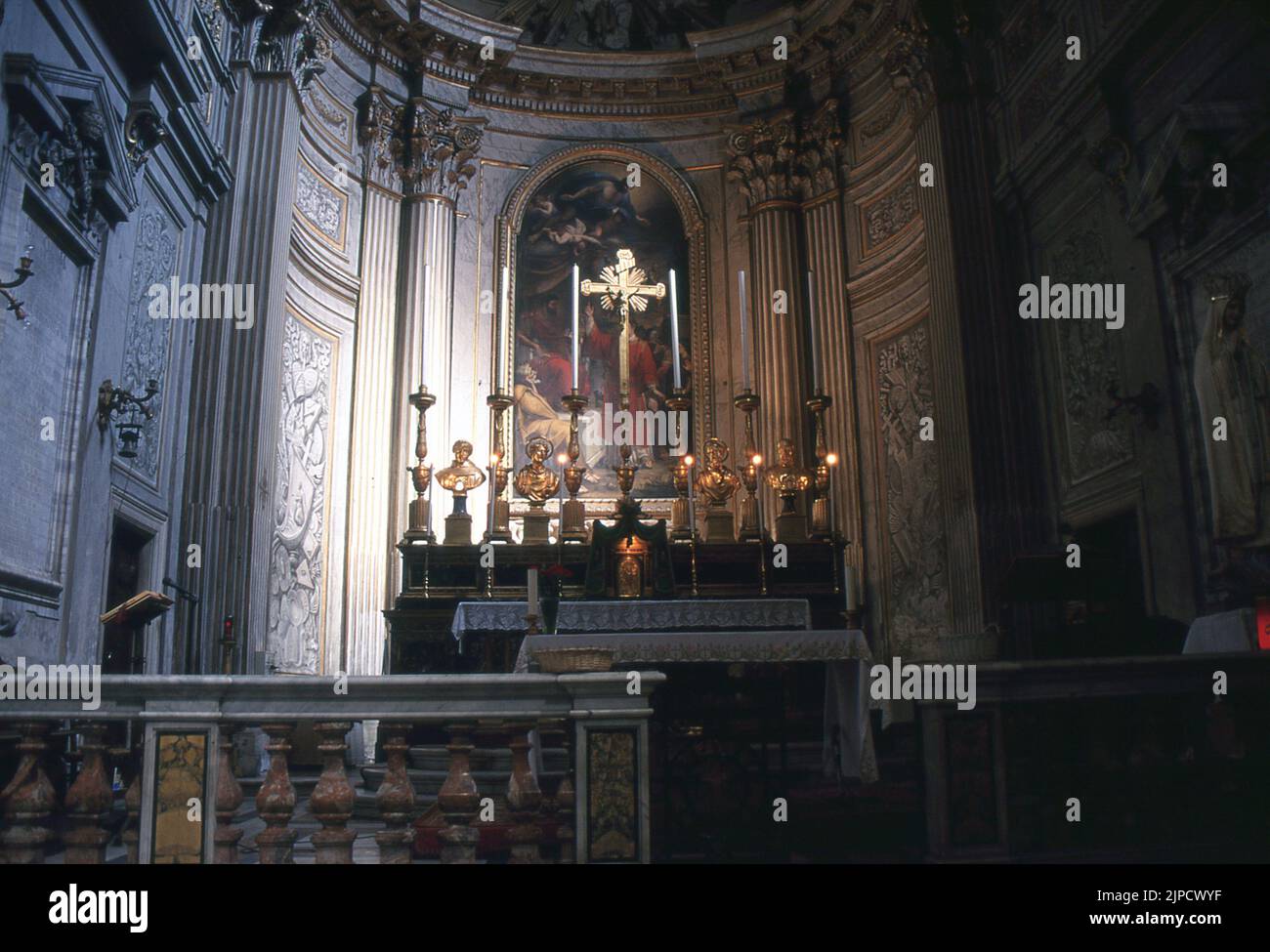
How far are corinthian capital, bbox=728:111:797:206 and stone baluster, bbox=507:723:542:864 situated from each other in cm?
957

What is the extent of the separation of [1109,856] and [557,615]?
370 centimetres

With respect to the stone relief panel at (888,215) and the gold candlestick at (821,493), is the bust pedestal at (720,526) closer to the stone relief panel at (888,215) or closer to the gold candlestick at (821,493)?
the gold candlestick at (821,493)

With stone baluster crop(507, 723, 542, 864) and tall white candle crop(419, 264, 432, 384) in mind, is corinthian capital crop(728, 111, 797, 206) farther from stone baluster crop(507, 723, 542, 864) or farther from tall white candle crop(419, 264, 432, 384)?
stone baluster crop(507, 723, 542, 864)

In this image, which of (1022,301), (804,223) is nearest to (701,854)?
(1022,301)

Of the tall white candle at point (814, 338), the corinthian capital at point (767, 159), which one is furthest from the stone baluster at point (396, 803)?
the corinthian capital at point (767, 159)

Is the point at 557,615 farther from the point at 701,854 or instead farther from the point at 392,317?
the point at 392,317

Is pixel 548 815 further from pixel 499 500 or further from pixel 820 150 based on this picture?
pixel 820 150

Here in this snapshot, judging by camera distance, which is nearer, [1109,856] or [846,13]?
[1109,856]

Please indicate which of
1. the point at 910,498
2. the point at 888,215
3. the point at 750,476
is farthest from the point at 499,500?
the point at 888,215

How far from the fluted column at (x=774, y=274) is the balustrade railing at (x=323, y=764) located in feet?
26.0

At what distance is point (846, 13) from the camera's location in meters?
11.7

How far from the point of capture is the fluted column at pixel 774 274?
11875 mm

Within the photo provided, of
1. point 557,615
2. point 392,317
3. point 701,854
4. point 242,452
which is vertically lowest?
point 701,854

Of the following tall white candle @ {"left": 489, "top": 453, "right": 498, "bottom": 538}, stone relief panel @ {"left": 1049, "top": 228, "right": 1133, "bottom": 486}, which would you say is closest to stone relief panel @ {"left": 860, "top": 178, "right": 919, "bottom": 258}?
stone relief panel @ {"left": 1049, "top": 228, "right": 1133, "bottom": 486}
